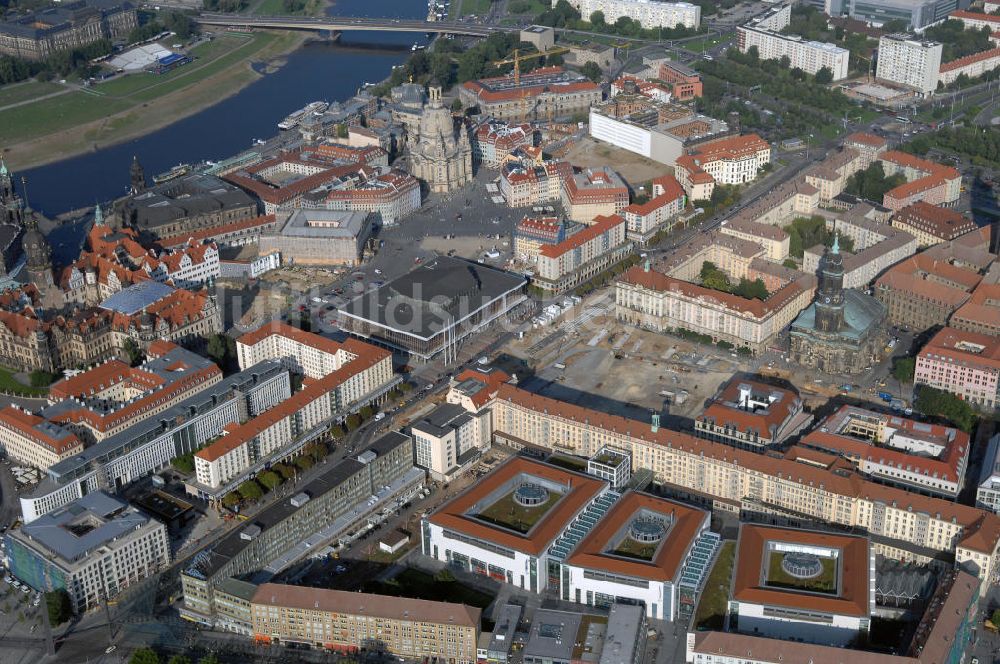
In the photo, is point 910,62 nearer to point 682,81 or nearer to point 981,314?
point 682,81

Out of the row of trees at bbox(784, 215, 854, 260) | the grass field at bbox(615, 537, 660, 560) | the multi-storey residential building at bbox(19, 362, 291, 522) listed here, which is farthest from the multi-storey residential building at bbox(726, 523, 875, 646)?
the row of trees at bbox(784, 215, 854, 260)

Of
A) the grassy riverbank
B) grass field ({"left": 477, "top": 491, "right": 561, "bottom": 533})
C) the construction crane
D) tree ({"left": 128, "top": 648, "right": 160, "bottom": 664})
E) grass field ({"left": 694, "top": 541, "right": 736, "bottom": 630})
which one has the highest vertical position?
the construction crane

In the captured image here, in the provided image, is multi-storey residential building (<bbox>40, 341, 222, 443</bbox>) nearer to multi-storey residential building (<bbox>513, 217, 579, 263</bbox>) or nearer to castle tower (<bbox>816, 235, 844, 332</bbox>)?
multi-storey residential building (<bbox>513, 217, 579, 263</bbox>)

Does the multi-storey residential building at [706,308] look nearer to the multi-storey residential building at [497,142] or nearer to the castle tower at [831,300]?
the castle tower at [831,300]

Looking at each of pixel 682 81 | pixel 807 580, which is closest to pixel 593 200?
pixel 682 81

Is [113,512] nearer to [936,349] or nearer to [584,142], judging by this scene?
[936,349]
